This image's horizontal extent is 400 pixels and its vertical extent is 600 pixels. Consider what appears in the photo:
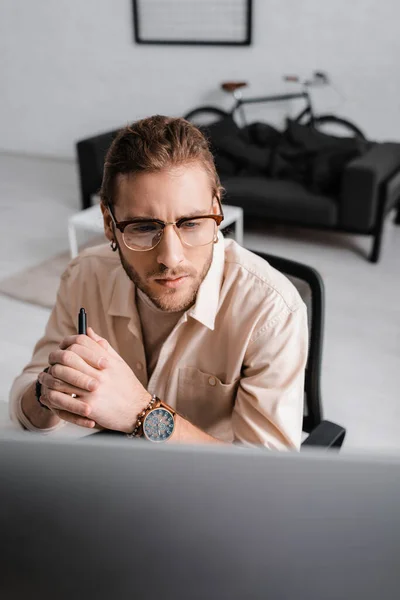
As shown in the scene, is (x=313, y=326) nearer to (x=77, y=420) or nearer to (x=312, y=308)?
(x=312, y=308)

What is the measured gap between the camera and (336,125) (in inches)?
200

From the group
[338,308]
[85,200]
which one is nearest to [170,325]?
[338,308]

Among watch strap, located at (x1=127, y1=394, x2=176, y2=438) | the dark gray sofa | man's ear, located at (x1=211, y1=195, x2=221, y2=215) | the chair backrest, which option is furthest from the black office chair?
the dark gray sofa

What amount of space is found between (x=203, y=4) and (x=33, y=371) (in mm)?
4733

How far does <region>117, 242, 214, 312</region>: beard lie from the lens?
1.08m

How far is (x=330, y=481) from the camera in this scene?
302 mm

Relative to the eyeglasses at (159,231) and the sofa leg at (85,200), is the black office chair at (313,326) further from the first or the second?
the sofa leg at (85,200)

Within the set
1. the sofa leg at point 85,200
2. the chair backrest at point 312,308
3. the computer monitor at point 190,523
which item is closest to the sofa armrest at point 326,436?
the chair backrest at point 312,308

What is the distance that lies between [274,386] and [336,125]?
4362 mm

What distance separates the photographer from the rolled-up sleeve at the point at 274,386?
44.7 inches

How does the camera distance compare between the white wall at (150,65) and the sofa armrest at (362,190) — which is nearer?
the sofa armrest at (362,190)

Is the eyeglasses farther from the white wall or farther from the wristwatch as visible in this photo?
the white wall

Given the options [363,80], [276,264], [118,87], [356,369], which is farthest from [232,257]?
[118,87]

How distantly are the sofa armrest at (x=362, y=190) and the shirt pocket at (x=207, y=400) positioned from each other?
2662 mm
